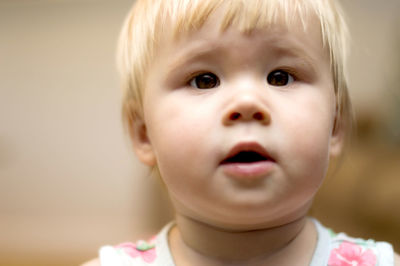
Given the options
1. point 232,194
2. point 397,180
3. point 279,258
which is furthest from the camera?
point 397,180

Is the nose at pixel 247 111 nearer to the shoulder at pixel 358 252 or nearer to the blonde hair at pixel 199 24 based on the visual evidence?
the blonde hair at pixel 199 24

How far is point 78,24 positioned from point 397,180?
1.26 meters

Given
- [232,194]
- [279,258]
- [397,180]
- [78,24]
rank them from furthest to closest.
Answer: [78,24], [397,180], [279,258], [232,194]

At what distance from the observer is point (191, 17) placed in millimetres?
645

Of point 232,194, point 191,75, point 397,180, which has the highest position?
point 191,75

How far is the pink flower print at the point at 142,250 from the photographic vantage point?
30.1 inches

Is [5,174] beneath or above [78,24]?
beneath

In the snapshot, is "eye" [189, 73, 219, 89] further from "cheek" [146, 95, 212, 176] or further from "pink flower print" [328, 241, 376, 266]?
"pink flower print" [328, 241, 376, 266]

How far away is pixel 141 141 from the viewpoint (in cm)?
81

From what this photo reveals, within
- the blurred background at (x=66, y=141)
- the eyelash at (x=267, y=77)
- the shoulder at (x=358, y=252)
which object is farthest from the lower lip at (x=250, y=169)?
the blurred background at (x=66, y=141)

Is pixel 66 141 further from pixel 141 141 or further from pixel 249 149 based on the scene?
pixel 249 149

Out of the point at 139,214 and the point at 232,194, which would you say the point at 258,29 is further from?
the point at 139,214

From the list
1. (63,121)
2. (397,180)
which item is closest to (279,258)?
(397,180)

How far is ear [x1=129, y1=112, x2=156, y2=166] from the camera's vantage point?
2.59 feet
